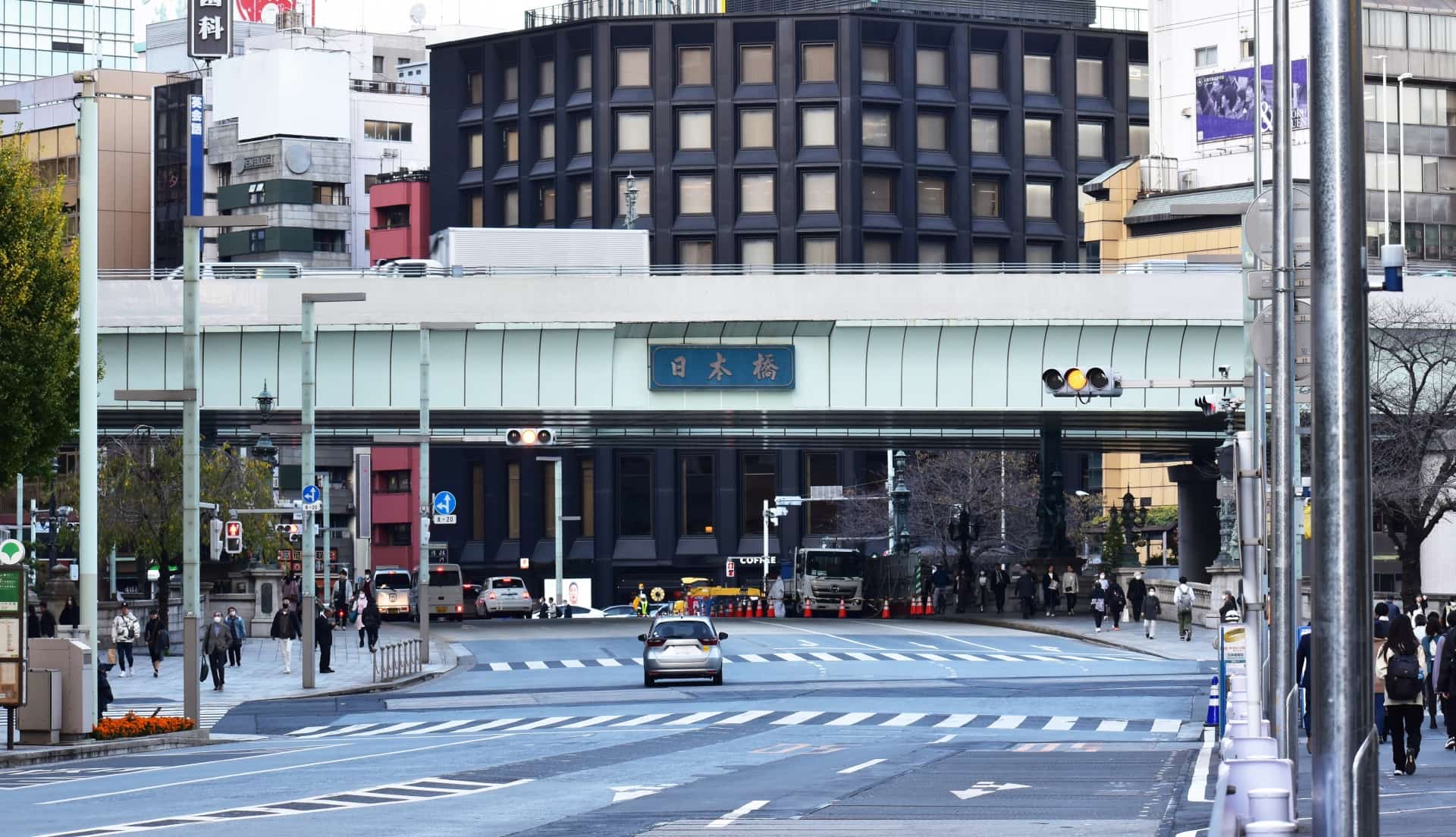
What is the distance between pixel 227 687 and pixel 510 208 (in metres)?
75.1

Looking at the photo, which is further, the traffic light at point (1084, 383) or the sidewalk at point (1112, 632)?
the sidewalk at point (1112, 632)

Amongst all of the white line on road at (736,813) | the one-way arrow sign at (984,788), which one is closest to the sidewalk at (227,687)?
the white line on road at (736,813)

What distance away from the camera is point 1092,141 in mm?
116125

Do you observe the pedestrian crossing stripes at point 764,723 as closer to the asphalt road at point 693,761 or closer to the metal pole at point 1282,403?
the asphalt road at point 693,761

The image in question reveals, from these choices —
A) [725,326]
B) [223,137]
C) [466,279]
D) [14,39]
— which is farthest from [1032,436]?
[14,39]

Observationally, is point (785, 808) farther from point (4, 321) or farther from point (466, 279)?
point (466, 279)

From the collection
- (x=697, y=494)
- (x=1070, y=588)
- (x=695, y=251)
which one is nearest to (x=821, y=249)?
(x=695, y=251)

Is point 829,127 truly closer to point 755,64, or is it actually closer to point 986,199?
point 755,64

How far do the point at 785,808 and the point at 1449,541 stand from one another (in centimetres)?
5366

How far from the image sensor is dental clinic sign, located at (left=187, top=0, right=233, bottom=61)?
13400 centimetres

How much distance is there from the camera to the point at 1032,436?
77.8m

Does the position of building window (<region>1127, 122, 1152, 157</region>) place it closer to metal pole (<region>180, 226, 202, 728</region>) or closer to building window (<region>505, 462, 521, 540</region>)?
building window (<region>505, 462, 521, 540</region>)

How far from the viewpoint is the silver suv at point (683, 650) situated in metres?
42.0

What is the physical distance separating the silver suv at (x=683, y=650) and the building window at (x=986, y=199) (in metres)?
74.7
